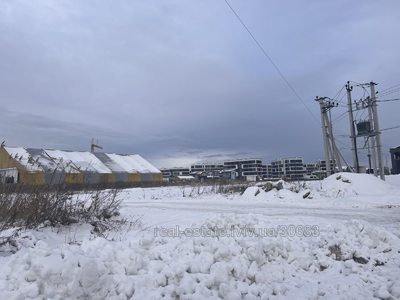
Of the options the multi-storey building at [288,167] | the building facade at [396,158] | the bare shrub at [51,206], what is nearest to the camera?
the bare shrub at [51,206]

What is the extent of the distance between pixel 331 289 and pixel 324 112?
2762 cm

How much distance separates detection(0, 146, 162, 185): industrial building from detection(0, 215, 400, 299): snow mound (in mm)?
4622

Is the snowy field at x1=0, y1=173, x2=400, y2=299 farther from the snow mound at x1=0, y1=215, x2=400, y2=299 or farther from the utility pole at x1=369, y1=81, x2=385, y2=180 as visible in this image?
the utility pole at x1=369, y1=81, x2=385, y2=180

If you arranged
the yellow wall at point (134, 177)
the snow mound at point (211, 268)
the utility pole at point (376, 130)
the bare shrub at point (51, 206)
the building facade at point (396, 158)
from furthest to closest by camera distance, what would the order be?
the yellow wall at point (134, 177), the building facade at point (396, 158), the utility pole at point (376, 130), the bare shrub at point (51, 206), the snow mound at point (211, 268)

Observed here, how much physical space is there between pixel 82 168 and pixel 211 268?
54.1ft

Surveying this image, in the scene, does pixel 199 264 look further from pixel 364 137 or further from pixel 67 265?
pixel 364 137

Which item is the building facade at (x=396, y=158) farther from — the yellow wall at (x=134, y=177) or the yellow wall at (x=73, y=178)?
the yellow wall at (x=73, y=178)

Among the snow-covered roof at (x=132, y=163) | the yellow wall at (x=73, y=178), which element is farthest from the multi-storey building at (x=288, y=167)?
the yellow wall at (x=73, y=178)

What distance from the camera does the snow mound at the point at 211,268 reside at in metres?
5.29

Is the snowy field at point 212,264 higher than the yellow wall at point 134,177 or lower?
lower

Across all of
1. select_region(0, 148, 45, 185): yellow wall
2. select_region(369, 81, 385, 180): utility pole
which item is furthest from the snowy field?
select_region(369, 81, 385, 180): utility pole

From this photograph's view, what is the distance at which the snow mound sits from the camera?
529 cm

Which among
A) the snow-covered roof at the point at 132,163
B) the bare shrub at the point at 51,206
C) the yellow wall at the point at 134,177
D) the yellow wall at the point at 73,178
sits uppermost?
the snow-covered roof at the point at 132,163

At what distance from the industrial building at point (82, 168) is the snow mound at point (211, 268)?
15.2 ft
